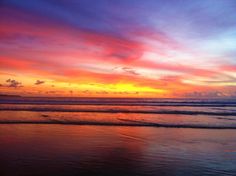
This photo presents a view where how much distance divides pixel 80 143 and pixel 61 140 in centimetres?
113

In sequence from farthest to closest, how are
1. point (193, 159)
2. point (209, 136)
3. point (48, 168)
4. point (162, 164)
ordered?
point (209, 136) → point (193, 159) → point (162, 164) → point (48, 168)

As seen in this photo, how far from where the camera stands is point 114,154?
30.2ft

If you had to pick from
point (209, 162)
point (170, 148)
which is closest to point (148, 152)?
point (170, 148)

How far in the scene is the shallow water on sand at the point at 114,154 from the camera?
7258 mm

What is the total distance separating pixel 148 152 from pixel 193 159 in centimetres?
176

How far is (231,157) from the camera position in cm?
898

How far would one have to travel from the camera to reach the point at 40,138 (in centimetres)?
1179

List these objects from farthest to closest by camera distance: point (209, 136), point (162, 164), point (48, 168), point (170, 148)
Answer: point (209, 136) < point (170, 148) < point (162, 164) < point (48, 168)

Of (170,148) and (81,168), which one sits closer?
(81,168)

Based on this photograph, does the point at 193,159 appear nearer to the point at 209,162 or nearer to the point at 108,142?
the point at 209,162

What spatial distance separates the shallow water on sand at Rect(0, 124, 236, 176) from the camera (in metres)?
7.26

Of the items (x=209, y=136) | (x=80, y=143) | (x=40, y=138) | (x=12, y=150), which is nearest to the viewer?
(x=12, y=150)

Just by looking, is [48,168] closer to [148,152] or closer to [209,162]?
[148,152]

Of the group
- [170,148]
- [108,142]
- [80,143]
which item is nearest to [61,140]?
[80,143]
